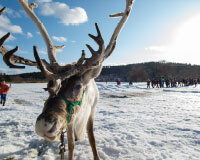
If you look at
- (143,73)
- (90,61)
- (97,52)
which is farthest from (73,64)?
(143,73)

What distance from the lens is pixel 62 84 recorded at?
Answer: 2201 millimetres

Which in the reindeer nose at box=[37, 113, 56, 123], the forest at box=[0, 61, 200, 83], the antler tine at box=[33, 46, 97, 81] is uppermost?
the forest at box=[0, 61, 200, 83]

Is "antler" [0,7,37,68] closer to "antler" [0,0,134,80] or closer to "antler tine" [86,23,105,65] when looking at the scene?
"antler" [0,0,134,80]

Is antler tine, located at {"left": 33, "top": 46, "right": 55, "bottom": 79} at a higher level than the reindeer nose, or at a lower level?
higher

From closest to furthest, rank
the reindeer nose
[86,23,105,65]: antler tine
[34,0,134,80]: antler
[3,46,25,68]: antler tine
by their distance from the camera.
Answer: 1. the reindeer nose
2. [34,0,134,80]: antler
3. [3,46,25,68]: antler tine
4. [86,23,105,65]: antler tine

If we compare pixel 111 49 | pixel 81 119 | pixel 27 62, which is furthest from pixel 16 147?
pixel 111 49

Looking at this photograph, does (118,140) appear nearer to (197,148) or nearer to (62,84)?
(197,148)

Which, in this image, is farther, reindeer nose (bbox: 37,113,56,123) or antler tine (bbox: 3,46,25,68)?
antler tine (bbox: 3,46,25,68)

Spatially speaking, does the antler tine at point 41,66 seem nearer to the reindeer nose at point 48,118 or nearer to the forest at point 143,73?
A: the reindeer nose at point 48,118

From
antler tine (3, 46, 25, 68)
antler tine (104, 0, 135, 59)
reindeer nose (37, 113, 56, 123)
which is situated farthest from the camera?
antler tine (104, 0, 135, 59)

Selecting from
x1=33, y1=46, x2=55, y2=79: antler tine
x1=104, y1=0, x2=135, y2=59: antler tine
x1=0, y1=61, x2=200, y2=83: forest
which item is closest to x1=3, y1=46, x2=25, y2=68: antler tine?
x1=33, y1=46, x2=55, y2=79: antler tine

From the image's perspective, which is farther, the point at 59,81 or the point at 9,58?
the point at 9,58

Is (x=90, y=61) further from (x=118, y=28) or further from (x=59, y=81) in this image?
(x=118, y=28)

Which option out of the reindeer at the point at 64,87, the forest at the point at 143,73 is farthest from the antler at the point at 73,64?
the forest at the point at 143,73
